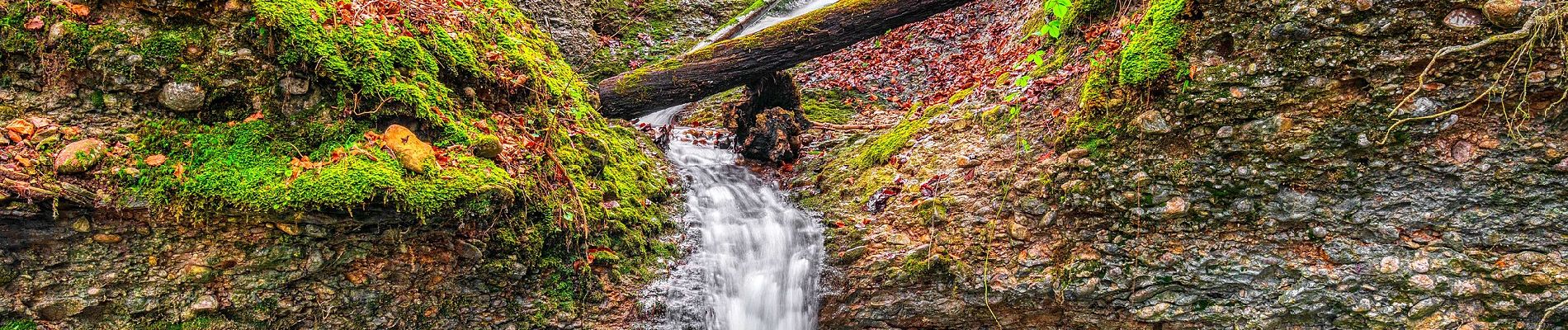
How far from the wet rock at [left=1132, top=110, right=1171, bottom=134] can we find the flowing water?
6.82 ft

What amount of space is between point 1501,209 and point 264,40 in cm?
564

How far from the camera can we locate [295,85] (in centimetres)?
337

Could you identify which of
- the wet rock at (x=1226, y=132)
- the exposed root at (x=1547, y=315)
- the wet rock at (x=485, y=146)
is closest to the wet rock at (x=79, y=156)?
the wet rock at (x=485, y=146)

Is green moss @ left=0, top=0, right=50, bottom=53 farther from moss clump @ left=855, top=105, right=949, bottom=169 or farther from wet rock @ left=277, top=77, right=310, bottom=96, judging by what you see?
moss clump @ left=855, top=105, right=949, bottom=169

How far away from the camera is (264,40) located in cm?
329

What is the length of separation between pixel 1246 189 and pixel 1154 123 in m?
0.54

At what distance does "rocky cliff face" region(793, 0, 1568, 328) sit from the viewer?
3076mm

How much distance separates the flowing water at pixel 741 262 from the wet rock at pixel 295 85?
2.08 meters

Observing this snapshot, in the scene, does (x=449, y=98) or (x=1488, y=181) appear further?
(x=449, y=98)

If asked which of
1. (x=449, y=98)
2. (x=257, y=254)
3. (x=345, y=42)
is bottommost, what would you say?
(x=257, y=254)

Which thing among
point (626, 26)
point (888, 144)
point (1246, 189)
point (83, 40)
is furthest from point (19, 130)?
point (626, 26)

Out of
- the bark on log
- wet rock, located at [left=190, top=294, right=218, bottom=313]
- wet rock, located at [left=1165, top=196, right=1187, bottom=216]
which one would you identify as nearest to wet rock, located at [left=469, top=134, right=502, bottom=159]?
wet rock, located at [left=190, top=294, right=218, bottom=313]

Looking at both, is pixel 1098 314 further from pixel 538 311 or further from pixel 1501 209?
pixel 538 311

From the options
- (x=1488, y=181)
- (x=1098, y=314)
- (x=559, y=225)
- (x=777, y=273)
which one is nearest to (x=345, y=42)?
(x=559, y=225)
